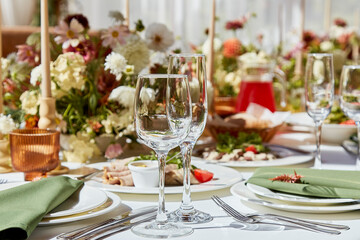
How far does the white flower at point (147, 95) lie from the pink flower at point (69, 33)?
2.34 feet

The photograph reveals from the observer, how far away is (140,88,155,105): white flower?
78 centimetres

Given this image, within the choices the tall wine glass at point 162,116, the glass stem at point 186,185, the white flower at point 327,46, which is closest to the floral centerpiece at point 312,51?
the white flower at point 327,46

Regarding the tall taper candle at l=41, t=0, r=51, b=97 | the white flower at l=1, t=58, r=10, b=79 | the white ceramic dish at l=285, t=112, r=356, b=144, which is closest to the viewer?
the tall taper candle at l=41, t=0, r=51, b=97

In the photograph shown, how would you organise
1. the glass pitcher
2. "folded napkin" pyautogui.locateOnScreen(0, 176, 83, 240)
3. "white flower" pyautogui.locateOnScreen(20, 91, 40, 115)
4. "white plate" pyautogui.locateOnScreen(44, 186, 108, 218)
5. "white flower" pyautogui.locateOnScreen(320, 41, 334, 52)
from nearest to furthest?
1. "folded napkin" pyautogui.locateOnScreen(0, 176, 83, 240)
2. "white plate" pyautogui.locateOnScreen(44, 186, 108, 218)
3. "white flower" pyautogui.locateOnScreen(20, 91, 40, 115)
4. the glass pitcher
5. "white flower" pyautogui.locateOnScreen(320, 41, 334, 52)

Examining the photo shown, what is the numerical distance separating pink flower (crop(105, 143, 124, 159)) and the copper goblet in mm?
256

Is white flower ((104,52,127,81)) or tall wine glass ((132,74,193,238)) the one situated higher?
white flower ((104,52,127,81))

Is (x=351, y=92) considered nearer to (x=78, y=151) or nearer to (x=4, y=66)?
(x=78, y=151)

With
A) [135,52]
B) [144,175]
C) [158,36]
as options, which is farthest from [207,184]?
[158,36]

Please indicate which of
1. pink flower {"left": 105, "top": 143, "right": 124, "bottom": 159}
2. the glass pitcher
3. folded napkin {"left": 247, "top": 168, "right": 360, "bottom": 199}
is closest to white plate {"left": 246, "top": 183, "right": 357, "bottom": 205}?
folded napkin {"left": 247, "top": 168, "right": 360, "bottom": 199}

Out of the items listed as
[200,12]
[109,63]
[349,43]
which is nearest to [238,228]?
[109,63]

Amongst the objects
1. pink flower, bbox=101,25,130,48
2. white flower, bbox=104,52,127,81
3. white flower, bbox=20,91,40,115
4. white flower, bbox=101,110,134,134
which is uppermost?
pink flower, bbox=101,25,130,48

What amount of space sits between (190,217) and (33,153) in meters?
0.43

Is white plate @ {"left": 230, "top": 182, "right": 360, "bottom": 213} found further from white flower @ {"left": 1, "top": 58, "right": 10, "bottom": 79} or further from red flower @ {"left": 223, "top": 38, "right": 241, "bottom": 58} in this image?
red flower @ {"left": 223, "top": 38, "right": 241, "bottom": 58}

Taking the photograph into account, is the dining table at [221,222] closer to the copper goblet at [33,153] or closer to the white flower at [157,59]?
the copper goblet at [33,153]
